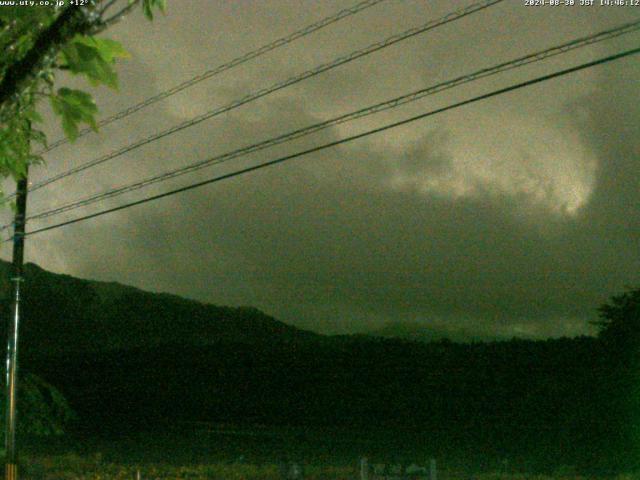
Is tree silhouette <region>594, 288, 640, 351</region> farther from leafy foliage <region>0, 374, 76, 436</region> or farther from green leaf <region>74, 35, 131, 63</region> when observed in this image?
green leaf <region>74, 35, 131, 63</region>

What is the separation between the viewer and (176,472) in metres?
21.1

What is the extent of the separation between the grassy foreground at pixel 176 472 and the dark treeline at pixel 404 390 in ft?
18.5

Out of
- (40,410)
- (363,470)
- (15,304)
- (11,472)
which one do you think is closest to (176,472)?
(11,472)

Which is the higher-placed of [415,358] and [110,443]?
[415,358]

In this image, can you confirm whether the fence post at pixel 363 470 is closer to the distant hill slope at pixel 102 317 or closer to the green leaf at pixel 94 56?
the green leaf at pixel 94 56

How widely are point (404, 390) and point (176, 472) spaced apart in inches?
805

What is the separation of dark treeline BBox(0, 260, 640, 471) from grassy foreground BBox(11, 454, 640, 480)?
5637 mm

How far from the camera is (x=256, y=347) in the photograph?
47438 mm

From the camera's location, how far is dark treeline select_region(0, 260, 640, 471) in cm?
3147

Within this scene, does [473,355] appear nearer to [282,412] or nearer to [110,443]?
[282,412]

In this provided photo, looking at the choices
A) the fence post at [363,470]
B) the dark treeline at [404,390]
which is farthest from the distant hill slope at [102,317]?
the fence post at [363,470]

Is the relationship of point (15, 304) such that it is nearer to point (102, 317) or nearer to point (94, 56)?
point (94, 56)

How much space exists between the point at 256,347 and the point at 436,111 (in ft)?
117

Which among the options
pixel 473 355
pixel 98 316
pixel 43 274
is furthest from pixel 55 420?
pixel 43 274
